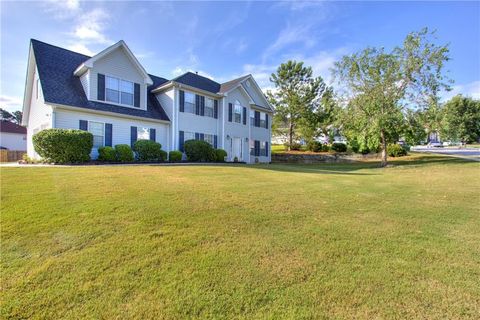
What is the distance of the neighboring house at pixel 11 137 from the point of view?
3222cm

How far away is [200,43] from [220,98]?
14.0ft

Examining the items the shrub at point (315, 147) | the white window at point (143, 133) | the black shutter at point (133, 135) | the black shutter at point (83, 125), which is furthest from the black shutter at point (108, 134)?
the shrub at point (315, 147)

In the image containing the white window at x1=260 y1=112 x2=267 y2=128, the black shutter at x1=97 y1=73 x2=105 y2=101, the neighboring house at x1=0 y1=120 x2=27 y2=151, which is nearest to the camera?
the black shutter at x1=97 y1=73 x2=105 y2=101

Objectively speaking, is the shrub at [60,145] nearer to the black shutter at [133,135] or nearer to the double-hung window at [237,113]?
the black shutter at [133,135]

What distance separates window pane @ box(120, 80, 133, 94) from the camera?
51.3 feet

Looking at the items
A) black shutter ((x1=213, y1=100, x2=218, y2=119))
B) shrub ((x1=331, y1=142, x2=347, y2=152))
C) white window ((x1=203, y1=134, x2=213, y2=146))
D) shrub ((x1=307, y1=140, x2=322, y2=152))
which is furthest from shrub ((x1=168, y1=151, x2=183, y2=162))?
shrub ((x1=331, y1=142, x2=347, y2=152))

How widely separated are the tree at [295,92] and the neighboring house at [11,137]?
114 feet

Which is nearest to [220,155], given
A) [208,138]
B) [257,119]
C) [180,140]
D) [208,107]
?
[208,138]

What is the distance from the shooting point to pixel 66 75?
47.7ft

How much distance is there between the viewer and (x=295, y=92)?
98.4 feet

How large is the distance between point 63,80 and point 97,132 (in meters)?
3.60

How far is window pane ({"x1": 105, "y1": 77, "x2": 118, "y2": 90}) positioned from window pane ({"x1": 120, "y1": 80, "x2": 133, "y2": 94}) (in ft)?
1.18

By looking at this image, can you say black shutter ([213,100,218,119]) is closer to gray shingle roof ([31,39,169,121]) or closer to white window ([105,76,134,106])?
gray shingle roof ([31,39,169,121])

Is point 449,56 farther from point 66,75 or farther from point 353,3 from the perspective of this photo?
point 66,75
